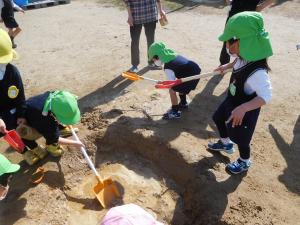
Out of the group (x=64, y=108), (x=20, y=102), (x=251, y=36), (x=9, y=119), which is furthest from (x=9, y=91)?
(x=251, y=36)

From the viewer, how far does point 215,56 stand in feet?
21.4

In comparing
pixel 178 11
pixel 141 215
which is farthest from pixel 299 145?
pixel 178 11

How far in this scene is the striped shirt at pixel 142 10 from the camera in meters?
5.51

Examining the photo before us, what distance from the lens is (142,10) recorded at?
5.54 meters

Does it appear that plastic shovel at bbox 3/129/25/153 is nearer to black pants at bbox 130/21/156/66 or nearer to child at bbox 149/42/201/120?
child at bbox 149/42/201/120

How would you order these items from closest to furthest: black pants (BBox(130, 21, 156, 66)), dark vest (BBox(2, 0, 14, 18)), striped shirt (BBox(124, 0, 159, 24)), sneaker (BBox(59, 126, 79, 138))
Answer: sneaker (BBox(59, 126, 79, 138)) → striped shirt (BBox(124, 0, 159, 24)) → black pants (BBox(130, 21, 156, 66)) → dark vest (BBox(2, 0, 14, 18))

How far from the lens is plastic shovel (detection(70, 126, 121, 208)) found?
3752 mm

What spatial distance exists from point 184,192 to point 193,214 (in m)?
0.33

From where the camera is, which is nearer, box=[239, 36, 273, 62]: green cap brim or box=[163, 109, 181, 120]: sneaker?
box=[239, 36, 273, 62]: green cap brim

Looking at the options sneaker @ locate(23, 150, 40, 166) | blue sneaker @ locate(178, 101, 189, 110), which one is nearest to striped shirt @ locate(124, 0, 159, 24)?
blue sneaker @ locate(178, 101, 189, 110)

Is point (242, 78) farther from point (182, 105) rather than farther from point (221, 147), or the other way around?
point (182, 105)

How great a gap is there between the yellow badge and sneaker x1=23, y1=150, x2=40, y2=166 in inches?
29.7

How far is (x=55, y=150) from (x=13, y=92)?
85 cm

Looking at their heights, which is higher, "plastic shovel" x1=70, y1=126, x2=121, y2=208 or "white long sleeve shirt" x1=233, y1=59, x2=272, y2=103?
"white long sleeve shirt" x1=233, y1=59, x2=272, y2=103
